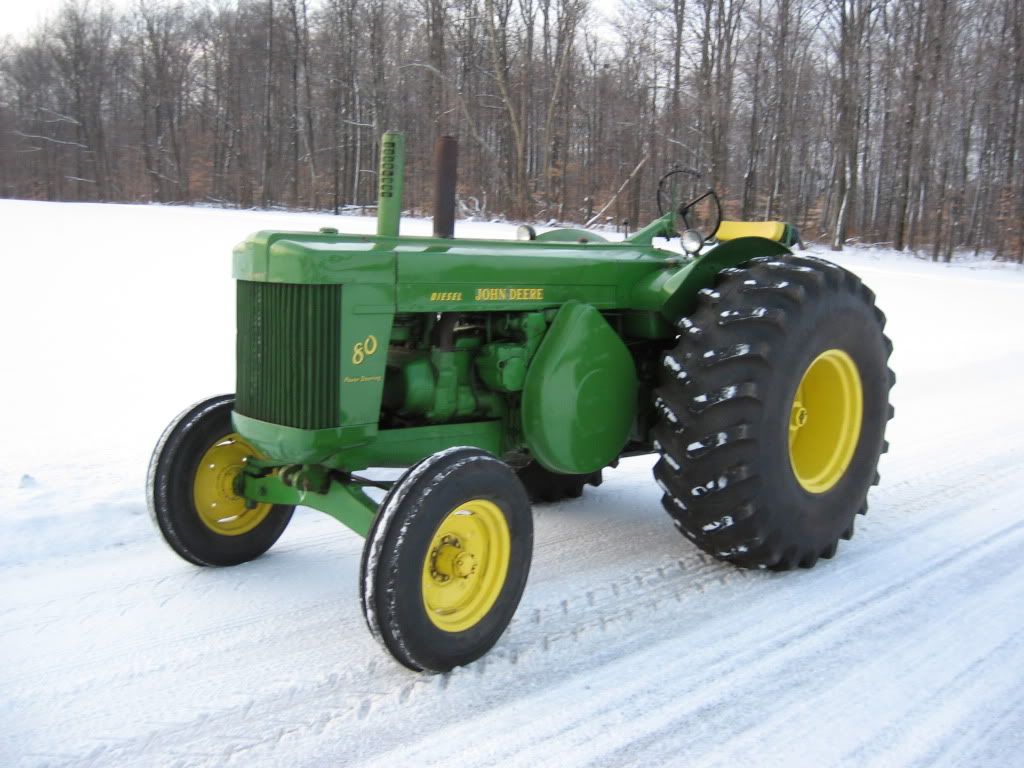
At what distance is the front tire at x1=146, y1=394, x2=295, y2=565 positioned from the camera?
12.0ft

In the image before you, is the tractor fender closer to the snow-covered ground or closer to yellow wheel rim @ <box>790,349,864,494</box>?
yellow wheel rim @ <box>790,349,864,494</box>

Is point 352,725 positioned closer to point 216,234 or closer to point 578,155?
point 216,234

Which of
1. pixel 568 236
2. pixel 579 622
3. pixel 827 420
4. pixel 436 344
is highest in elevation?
pixel 568 236

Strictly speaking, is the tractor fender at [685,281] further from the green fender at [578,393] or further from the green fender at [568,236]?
the green fender at [568,236]

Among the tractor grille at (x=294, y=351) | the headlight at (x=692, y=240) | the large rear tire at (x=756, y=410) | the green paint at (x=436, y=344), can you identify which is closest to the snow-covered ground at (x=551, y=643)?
the large rear tire at (x=756, y=410)

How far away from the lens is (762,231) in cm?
471

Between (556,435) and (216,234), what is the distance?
46.4 ft

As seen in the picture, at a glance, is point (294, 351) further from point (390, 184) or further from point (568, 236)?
point (568, 236)

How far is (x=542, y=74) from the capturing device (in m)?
30.2

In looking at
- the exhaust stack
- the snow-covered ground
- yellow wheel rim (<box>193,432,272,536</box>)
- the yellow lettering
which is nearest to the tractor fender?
the yellow lettering

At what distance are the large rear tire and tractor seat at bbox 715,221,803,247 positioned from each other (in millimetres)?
588

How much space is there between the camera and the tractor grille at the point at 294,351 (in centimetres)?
308

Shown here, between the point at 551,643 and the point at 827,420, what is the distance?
75.2 inches

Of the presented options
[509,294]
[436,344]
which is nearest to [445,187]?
[509,294]
